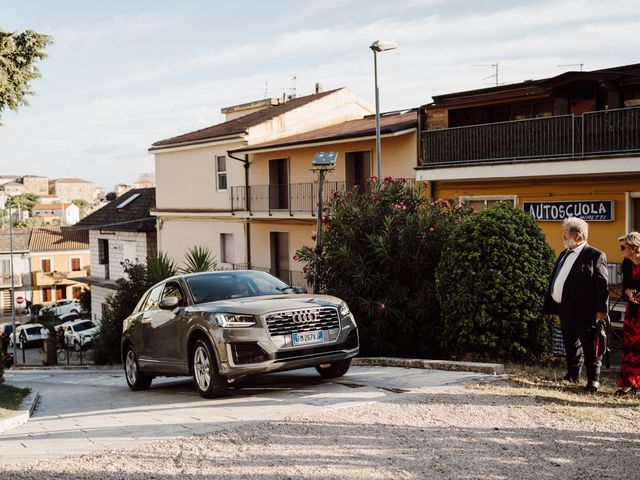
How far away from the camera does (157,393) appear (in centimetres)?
1132

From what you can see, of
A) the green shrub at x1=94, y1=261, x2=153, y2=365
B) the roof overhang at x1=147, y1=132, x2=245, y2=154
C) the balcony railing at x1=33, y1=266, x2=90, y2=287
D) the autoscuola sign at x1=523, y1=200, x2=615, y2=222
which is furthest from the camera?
the balcony railing at x1=33, y1=266, x2=90, y2=287

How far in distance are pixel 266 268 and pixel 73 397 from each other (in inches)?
837

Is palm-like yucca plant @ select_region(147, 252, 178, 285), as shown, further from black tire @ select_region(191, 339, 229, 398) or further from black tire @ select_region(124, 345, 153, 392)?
black tire @ select_region(191, 339, 229, 398)

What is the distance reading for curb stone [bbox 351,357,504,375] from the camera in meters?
9.67

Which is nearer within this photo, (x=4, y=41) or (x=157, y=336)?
(x=157, y=336)

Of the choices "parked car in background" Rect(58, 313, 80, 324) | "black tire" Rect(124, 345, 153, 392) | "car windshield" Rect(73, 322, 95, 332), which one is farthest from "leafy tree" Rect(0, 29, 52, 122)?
"parked car in background" Rect(58, 313, 80, 324)

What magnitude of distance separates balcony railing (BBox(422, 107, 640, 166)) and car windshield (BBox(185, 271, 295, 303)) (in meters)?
11.9

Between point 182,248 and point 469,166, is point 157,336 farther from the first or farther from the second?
point 182,248

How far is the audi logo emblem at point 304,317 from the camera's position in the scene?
29.8 ft

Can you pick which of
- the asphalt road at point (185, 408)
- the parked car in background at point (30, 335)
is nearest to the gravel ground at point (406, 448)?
the asphalt road at point (185, 408)

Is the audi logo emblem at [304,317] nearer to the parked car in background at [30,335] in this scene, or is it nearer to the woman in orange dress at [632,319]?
the woman in orange dress at [632,319]

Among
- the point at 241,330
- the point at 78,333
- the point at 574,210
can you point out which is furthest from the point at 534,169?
the point at 78,333

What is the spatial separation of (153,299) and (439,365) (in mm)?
4213

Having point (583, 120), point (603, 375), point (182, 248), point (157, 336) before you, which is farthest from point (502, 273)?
point (182, 248)
